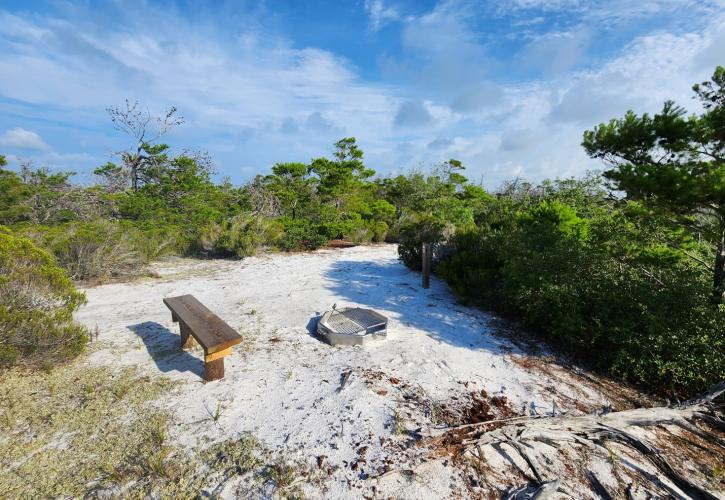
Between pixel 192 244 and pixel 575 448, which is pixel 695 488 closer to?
pixel 575 448

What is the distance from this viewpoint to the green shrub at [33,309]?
9.52 ft

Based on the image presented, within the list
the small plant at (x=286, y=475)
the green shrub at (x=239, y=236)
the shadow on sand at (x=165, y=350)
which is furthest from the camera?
the green shrub at (x=239, y=236)

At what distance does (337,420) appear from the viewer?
8.54 feet

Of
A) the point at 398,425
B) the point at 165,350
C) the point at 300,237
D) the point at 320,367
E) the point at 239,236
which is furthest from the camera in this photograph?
the point at 300,237

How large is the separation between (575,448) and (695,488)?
0.63 meters

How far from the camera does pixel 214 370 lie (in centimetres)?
308

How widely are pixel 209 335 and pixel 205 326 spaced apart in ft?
0.69

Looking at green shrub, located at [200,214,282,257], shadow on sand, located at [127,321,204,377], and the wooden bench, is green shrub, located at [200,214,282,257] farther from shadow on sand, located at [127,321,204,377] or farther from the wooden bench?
the wooden bench

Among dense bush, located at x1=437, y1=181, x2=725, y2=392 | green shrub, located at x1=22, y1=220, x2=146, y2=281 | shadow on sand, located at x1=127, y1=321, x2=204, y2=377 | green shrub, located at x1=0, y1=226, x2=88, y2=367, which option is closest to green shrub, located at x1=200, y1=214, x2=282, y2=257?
green shrub, located at x1=22, y1=220, x2=146, y2=281

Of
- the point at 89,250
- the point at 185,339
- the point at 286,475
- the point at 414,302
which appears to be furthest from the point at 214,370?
the point at 89,250

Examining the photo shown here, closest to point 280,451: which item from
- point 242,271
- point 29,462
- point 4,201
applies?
point 29,462

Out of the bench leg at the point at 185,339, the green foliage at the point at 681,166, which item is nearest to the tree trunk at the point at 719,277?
the green foliage at the point at 681,166

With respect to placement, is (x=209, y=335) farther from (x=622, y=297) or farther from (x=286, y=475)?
(x=622, y=297)

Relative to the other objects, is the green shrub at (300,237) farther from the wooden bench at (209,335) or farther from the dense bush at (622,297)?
the wooden bench at (209,335)
